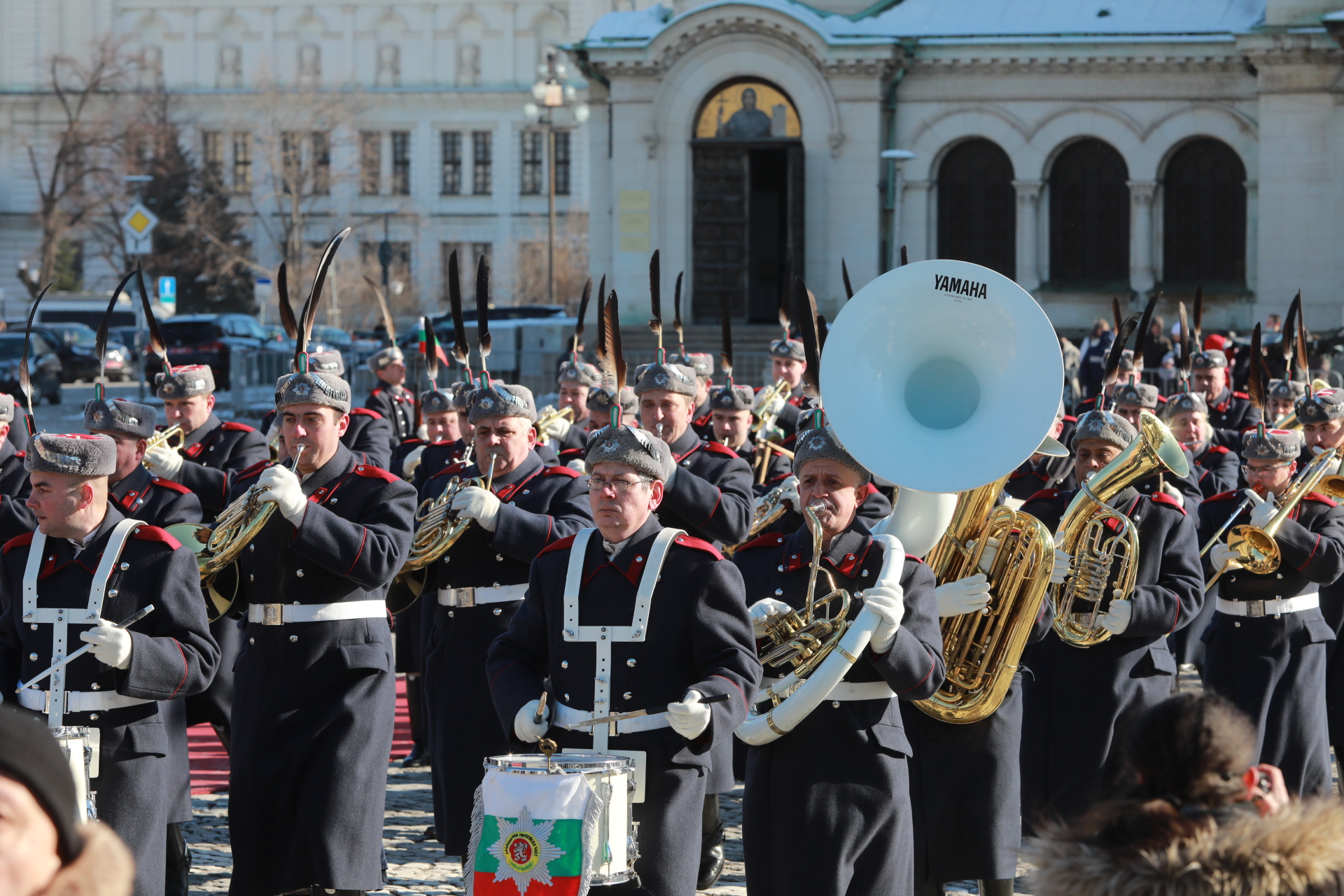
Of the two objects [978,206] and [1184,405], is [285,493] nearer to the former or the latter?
[1184,405]

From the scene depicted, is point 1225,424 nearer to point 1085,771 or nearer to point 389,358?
point 389,358

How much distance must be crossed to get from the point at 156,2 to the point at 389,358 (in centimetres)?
6793

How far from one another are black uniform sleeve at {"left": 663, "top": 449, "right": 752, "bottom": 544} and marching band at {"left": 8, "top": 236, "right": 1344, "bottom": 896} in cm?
2

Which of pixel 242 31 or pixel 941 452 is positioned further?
pixel 242 31

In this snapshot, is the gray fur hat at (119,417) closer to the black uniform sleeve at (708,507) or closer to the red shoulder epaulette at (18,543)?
the red shoulder epaulette at (18,543)

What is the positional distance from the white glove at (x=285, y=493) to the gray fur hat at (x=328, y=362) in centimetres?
247

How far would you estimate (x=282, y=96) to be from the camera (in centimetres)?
6669

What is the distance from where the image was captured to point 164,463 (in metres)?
8.87

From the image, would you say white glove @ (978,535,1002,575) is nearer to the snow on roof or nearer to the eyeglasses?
the eyeglasses

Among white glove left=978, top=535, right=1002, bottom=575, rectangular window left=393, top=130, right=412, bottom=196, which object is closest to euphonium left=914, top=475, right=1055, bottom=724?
white glove left=978, top=535, right=1002, bottom=575

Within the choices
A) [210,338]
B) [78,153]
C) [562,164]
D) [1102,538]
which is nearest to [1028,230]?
[210,338]

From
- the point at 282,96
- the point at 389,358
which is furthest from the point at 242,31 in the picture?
the point at 389,358

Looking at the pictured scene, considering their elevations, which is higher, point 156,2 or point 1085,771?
point 156,2

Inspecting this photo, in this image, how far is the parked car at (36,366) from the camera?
1323 inches
